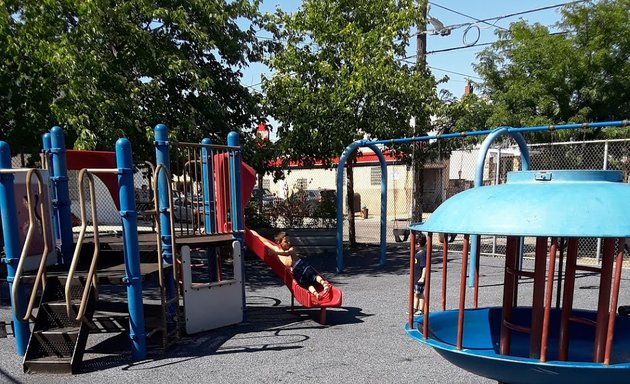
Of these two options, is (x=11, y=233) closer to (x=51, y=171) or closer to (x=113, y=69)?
(x=51, y=171)

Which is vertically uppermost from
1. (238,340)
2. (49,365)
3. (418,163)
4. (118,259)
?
(418,163)

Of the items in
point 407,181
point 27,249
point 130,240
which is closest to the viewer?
point 27,249

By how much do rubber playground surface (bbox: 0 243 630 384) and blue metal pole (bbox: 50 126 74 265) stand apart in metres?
1.21

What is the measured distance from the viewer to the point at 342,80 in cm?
1243

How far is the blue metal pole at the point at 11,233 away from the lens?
5449mm

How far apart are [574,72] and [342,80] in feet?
16.6

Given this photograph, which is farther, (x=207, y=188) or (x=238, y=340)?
(x=207, y=188)

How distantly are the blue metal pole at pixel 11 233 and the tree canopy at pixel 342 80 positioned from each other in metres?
7.32

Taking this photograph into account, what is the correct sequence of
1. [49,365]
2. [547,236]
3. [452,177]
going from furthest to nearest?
[452,177] → [49,365] → [547,236]

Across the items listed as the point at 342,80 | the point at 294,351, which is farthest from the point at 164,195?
the point at 342,80

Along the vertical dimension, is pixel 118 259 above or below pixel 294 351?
above

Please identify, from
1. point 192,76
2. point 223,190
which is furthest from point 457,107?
point 223,190

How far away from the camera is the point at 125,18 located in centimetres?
967

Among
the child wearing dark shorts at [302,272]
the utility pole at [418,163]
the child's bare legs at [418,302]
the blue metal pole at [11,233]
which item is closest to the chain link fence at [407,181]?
the utility pole at [418,163]
